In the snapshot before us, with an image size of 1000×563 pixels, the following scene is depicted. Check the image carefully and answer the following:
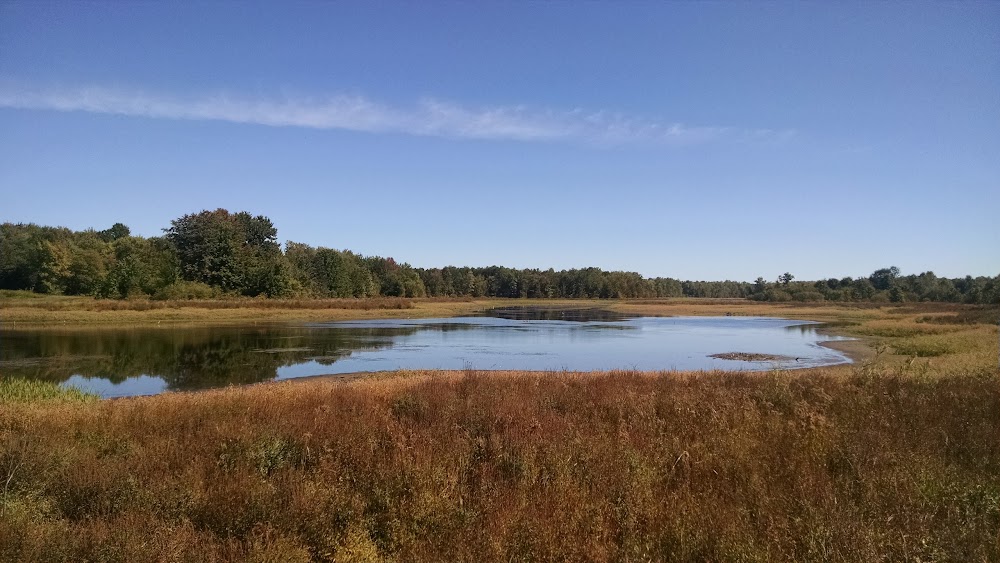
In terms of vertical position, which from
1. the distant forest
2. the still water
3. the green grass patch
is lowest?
the still water

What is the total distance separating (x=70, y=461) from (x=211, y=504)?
300cm

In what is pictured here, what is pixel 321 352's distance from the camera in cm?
3528

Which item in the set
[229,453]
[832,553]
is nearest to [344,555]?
[229,453]

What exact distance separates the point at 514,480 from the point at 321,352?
30.3 metres

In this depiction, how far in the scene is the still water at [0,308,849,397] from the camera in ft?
85.4

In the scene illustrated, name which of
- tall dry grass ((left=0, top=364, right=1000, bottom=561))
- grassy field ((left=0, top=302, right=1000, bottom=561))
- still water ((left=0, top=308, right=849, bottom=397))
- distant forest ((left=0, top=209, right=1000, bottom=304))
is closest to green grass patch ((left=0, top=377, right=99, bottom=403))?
grassy field ((left=0, top=302, right=1000, bottom=561))

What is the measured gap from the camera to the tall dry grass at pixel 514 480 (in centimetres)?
543

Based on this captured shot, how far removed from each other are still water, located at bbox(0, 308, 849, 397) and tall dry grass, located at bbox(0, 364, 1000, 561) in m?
14.0

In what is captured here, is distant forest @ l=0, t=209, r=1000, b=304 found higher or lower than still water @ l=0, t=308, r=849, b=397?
higher

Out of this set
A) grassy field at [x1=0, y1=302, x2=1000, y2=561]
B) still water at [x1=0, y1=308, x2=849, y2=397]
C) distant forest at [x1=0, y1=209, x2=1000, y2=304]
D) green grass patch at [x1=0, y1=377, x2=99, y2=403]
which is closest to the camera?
grassy field at [x1=0, y1=302, x2=1000, y2=561]

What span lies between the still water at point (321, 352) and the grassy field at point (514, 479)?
13.8 m

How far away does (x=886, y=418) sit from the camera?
30.8ft

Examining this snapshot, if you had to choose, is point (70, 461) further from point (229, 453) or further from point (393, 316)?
point (393, 316)

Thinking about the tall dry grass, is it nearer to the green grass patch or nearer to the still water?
the green grass patch
